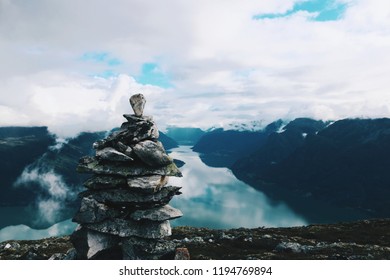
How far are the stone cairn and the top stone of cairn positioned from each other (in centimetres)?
221

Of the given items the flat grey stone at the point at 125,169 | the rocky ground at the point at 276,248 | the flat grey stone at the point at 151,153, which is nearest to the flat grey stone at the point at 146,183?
the flat grey stone at the point at 125,169

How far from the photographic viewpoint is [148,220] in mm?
35250

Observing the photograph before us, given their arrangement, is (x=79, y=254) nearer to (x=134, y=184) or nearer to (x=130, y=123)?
(x=134, y=184)

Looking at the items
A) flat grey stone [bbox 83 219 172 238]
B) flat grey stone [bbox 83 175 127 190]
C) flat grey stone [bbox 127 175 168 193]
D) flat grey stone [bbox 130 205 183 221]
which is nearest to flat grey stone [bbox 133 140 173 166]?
flat grey stone [bbox 127 175 168 193]

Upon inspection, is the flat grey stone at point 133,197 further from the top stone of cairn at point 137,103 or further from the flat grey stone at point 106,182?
the top stone of cairn at point 137,103

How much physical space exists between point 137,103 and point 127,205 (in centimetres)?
1082

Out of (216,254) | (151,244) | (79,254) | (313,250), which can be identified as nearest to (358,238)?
(313,250)

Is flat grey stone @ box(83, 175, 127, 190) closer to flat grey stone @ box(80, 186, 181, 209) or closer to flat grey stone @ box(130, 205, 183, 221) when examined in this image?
flat grey stone @ box(80, 186, 181, 209)

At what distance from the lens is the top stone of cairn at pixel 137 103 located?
38.2 metres

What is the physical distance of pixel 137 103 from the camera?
3825cm

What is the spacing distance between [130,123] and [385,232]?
72.5 metres

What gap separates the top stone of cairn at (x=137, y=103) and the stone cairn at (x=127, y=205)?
221cm

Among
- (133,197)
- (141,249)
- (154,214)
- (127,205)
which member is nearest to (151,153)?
(133,197)

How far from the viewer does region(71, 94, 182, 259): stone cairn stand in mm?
34562
